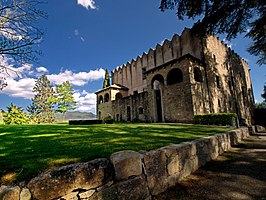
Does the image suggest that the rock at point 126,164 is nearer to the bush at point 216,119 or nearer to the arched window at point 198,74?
the bush at point 216,119

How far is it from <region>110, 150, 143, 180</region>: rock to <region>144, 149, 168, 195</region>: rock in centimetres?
27

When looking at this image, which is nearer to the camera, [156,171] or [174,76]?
[156,171]

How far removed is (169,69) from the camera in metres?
20.0

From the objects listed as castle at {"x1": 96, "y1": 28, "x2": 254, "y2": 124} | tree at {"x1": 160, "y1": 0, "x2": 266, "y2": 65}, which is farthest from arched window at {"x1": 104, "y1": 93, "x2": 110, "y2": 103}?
tree at {"x1": 160, "y1": 0, "x2": 266, "y2": 65}

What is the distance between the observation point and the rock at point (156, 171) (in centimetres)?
319

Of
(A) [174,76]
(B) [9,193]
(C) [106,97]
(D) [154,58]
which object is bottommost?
(B) [9,193]

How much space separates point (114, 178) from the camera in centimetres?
269

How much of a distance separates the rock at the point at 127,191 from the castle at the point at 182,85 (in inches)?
527

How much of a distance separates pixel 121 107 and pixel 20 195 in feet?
84.0

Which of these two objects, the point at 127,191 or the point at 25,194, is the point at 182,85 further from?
the point at 25,194

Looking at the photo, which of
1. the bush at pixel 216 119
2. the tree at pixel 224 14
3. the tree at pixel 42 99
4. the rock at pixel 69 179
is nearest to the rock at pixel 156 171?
the rock at pixel 69 179

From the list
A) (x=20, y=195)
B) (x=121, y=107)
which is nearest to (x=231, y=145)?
(x=20, y=195)

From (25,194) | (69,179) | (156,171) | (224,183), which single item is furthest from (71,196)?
(224,183)

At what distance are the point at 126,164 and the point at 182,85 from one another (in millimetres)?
17147
